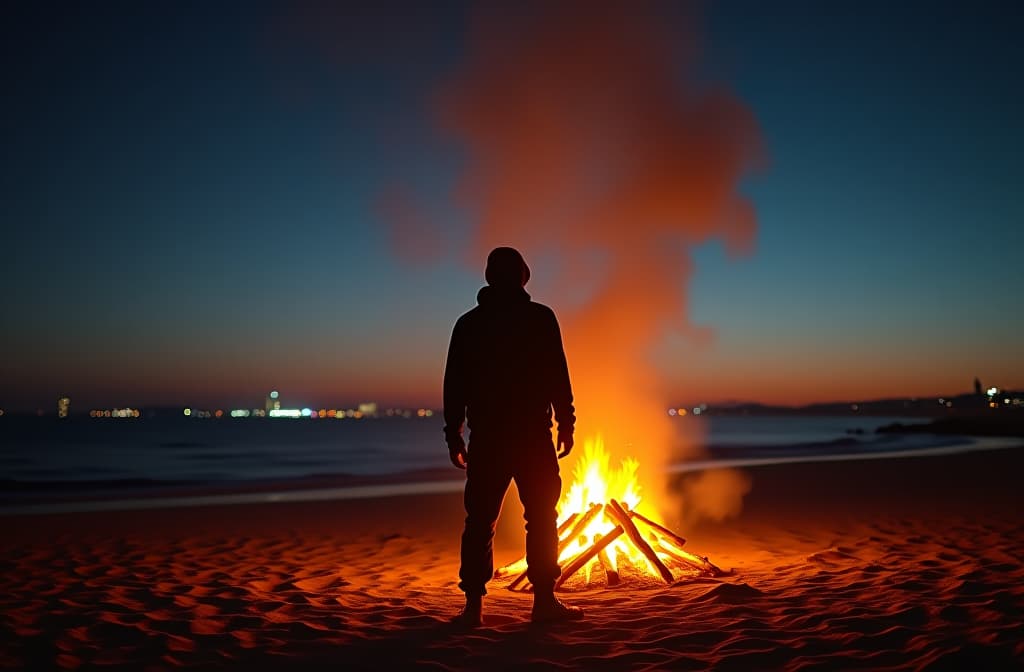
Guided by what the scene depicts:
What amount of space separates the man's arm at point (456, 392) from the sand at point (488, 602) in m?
1.14

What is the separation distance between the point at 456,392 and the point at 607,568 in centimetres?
256

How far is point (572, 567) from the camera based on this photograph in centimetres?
647

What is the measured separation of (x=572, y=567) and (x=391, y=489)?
1360 centimetres

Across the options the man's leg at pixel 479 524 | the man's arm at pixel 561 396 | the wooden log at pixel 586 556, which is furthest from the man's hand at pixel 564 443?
the wooden log at pixel 586 556

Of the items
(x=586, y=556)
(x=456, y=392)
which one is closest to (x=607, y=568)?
(x=586, y=556)

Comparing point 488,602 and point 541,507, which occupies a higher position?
→ point 541,507

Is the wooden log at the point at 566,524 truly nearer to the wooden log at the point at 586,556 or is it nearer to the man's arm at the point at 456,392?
the wooden log at the point at 586,556

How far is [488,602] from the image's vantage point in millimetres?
5859

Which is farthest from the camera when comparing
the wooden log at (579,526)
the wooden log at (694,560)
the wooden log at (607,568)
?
the wooden log at (579,526)

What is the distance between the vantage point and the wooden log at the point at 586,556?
6.42 m

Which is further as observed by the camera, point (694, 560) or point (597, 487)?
point (597, 487)

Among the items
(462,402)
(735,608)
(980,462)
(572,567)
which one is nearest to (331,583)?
(572,567)

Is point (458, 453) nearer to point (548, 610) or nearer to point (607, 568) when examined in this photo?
point (548, 610)

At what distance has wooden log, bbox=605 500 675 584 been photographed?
21.1 feet
